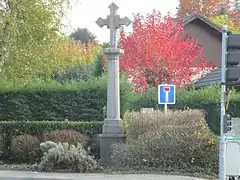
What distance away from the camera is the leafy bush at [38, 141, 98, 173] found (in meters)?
15.1

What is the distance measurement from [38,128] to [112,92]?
3012mm

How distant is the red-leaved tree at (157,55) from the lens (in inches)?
1178

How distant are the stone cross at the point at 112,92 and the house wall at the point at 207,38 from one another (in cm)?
2802

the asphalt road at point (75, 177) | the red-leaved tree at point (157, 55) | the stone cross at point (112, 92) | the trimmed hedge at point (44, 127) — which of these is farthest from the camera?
the red-leaved tree at point (157, 55)

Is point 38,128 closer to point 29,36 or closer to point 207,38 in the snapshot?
point 29,36

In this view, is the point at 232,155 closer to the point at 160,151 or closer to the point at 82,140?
the point at 160,151

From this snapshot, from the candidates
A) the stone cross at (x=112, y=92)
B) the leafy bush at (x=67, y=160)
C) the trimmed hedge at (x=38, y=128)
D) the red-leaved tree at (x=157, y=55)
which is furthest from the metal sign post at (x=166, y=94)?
the red-leaved tree at (x=157, y=55)

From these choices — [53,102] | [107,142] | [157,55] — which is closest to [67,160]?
[107,142]

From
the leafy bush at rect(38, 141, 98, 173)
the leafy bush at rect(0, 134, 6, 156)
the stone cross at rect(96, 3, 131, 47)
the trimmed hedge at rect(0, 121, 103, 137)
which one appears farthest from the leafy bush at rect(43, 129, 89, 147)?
the stone cross at rect(96, 3, 131, 47)

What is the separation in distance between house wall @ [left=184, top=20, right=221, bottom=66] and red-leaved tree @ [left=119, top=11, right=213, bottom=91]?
44.2 ft

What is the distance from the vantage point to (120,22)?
17.4 meters

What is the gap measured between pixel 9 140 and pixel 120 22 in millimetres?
5357

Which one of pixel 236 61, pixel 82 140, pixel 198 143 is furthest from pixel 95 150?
pixel 236 61

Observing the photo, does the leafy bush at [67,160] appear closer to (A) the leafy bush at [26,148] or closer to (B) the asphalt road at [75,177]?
(B) the asphalt road at [75,177]
